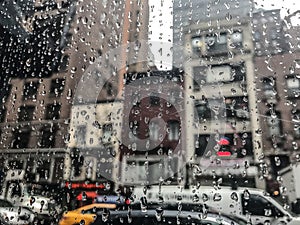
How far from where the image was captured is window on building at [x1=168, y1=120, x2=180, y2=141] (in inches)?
320

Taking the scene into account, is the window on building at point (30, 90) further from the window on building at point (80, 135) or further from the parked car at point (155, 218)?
the parked car at point (155, 218)

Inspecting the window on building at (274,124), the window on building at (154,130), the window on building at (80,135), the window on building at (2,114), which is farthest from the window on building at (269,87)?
the window on building at (2,114)

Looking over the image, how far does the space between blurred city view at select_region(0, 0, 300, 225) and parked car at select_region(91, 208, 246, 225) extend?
6.36 ft

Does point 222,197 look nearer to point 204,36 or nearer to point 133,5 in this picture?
point 133,5

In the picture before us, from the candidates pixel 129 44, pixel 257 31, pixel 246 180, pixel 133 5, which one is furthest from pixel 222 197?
pixel 257 31

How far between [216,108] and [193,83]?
0.95 meters

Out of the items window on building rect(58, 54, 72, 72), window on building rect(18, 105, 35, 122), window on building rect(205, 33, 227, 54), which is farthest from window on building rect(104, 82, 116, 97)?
window on building rect(205, 33, 227, 54)

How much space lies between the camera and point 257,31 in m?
6.09

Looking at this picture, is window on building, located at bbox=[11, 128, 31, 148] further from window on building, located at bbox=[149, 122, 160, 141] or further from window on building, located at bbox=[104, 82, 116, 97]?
window on building, located at bbox=[149, 122, 160, 141]

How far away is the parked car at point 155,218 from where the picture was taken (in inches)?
63.9

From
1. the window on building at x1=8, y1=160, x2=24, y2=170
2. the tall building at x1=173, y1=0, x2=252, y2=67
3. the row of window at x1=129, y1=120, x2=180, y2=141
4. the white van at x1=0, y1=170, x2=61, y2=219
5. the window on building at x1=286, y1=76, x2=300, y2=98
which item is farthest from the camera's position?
the row of window at x1=129, y1=120, x2=180, y2=141

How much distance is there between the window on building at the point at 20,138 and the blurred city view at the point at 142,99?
0.04 meters

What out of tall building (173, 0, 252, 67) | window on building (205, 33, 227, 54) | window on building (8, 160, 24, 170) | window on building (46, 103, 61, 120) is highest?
window on building (205, 33, 227, 54)

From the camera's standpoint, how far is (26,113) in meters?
6.38
